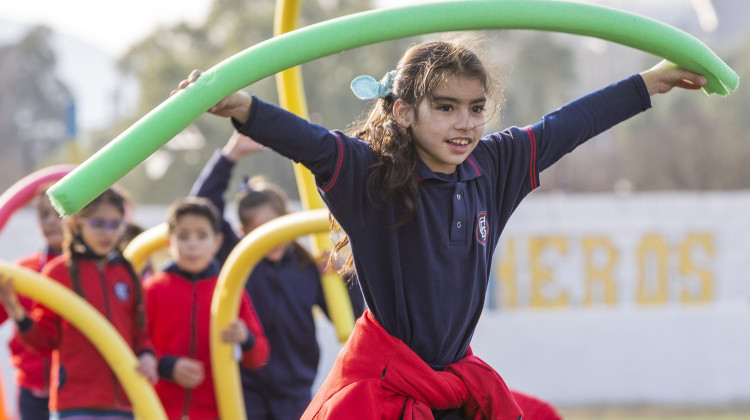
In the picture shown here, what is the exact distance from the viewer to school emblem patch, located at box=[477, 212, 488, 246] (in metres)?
3.29

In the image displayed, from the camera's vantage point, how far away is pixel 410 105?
3.30 metres

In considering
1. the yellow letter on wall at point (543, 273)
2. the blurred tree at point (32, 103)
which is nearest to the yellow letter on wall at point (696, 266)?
the yellow letter on wall at point (543, 273)

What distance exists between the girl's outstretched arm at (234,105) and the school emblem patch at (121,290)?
9.64ft

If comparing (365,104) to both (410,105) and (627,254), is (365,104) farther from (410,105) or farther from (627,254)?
(410,105)

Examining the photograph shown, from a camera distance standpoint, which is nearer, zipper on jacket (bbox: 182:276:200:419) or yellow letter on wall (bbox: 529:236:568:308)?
zipper on jacket (bbox: 182:276:200:419)

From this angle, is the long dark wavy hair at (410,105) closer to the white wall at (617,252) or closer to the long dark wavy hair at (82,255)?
the long dark wavy hair at (82,255)

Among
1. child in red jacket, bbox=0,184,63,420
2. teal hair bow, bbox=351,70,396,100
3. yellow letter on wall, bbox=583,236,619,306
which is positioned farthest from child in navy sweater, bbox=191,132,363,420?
yellow letter on wall, bbox=583,236,619,306

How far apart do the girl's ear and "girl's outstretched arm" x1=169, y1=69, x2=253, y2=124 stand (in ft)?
1.72

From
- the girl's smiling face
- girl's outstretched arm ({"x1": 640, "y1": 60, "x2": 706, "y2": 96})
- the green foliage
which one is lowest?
the girl's smiling face

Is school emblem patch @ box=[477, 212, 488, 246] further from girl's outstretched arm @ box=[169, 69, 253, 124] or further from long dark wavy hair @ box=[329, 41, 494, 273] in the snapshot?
girl's outstretched arm @ box=[169, 69, 253, 124]

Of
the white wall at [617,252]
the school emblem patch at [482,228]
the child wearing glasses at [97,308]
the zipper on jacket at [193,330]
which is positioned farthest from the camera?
the white wall at [617,252]

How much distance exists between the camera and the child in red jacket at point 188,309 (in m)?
5.79

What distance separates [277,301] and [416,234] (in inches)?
118

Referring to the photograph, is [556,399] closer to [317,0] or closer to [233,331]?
[233,331]
